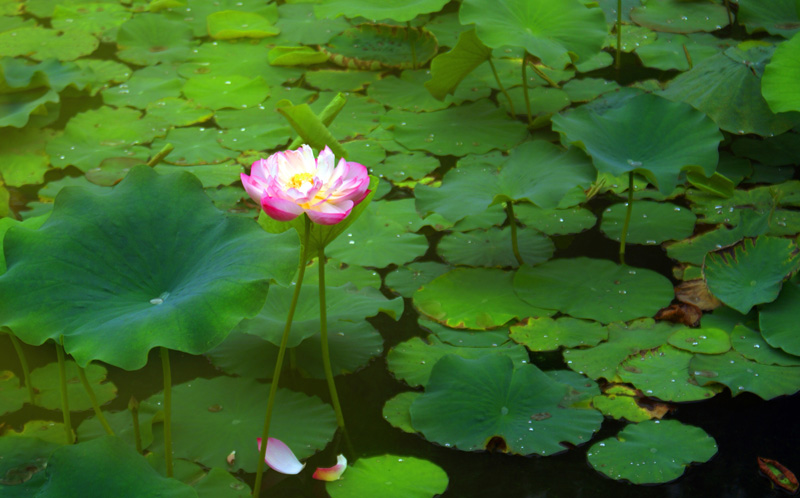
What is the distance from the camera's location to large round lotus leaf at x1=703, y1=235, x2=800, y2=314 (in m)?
1.91

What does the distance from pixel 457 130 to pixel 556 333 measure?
3.50ft

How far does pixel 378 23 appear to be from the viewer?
3439mm

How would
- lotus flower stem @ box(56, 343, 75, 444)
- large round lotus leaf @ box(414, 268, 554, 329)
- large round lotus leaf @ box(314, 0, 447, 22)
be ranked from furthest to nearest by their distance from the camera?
1. large round lotus leaf @ box(314, 0, 447, 22)
2. large round lotus leaf @ box(414, 268, 554, 329)
3. lotus flower stem @ box(56, 343, 75, 444)

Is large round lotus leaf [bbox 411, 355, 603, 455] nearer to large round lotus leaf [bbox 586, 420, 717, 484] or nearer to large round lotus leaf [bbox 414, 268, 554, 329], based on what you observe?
large round lotus leaf [bbox 586, 420, 717, 484]

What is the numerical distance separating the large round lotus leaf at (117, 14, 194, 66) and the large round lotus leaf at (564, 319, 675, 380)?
2.18m

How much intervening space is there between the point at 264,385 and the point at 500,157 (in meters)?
1.18

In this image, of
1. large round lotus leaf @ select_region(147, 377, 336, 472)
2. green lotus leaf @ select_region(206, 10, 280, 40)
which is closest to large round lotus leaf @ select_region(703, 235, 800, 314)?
large round lotus leaf @ select_region(147, 377, 336, 472)

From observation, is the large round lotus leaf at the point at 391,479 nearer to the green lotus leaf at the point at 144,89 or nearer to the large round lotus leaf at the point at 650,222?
the large round lotus leaf at the point at 650,222

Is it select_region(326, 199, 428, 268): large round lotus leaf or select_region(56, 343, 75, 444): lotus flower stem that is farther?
select_region(326, 199, 428, 268): large round lotus leaf

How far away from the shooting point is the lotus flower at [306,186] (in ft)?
4.26

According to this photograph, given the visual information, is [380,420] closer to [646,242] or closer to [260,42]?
[646,242]

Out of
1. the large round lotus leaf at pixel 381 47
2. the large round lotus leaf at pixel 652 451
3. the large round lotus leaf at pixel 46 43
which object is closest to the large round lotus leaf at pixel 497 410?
the large round lotus leaf at pixel 652 451

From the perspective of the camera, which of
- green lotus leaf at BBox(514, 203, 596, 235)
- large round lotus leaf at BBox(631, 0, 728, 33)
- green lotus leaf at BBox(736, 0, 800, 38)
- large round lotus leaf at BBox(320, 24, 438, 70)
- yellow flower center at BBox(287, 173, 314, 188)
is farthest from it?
large round lotus leaf at BBox(631, 0, 728, 33)

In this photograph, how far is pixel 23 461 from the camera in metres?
1.48
